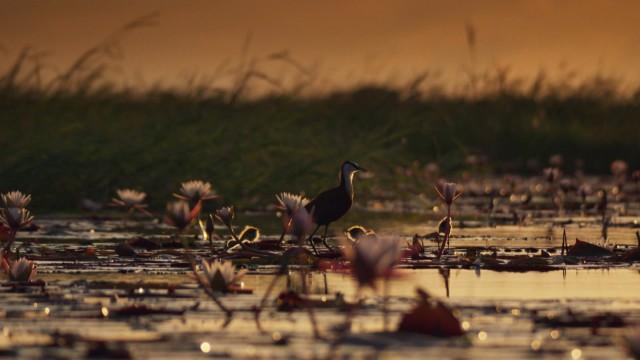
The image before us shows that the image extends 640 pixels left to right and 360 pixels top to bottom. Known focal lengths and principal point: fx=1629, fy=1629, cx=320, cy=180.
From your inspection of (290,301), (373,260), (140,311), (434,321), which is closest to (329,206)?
(290,301)

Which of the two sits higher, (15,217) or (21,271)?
(15,217)

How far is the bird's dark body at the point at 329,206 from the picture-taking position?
920cm

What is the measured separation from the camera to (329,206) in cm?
927

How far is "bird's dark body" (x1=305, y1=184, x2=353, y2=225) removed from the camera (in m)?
9.20

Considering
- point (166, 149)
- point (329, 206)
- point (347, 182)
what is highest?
point (166, 149)

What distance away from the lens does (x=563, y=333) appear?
5020 millimetres

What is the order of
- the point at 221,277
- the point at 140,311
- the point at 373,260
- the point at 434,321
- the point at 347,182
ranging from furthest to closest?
the point at 347,182 → the point at 221,277 → the point at 140,311 → the point at 434,321 → the point at 373,260

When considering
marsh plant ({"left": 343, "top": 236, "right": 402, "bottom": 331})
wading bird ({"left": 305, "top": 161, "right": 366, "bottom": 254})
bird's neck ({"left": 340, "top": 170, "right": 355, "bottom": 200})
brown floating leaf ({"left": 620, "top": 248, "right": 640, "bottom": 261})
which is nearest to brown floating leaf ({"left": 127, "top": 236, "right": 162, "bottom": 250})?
wading bird ({"left": 305, "top": 161, "right": 366, "bottom": 254})

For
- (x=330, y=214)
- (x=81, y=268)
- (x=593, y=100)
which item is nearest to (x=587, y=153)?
(x=593, y=100)

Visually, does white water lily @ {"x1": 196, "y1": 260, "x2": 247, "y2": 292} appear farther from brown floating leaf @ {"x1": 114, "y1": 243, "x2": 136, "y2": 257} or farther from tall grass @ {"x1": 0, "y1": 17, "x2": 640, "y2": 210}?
tall grass @ {"x1": 0, "y1": 17, "x2": 640, "y2": 210}

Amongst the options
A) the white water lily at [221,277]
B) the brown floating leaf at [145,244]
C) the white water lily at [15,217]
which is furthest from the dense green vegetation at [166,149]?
the white water lily at [221,277]

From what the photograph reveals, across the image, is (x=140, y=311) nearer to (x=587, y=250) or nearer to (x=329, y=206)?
(x=587, y=250)

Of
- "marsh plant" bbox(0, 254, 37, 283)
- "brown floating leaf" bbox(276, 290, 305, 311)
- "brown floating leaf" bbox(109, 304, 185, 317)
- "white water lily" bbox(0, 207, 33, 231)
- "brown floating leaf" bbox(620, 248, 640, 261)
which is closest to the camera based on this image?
"brown floating leaf" bbox(109, 304, 185, 317)

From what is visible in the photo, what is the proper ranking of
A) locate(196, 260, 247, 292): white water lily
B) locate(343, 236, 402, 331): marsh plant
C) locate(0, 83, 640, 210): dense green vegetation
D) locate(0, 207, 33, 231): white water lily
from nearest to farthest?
locate(343, 236, 402, 331): marsh plant, locate(196, 260, 247, 292): white water lily, locate(0, 207, 33, 231): white water lily, locate(0, 83, 640, 210): dense green vegetation
